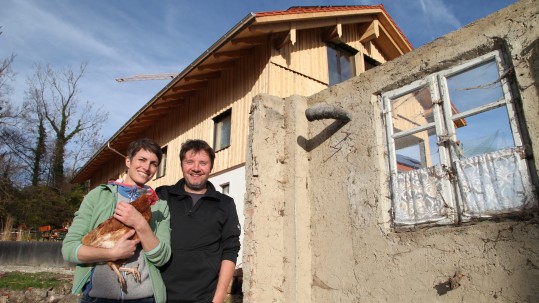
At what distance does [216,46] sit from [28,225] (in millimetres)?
21116

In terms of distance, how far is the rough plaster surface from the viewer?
2.95 meters

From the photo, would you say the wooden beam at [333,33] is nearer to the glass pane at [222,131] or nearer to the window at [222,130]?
the window at [222,130]

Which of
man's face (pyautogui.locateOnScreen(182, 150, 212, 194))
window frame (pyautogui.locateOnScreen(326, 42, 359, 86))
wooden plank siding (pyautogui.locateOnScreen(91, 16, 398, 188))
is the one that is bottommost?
man's face (pyautogui.locateOnScreen(182, 150, 212, 194))

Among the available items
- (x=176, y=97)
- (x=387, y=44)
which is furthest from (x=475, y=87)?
(x=176, y=97)

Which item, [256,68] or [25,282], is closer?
[25,282]

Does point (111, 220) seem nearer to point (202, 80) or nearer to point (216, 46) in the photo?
point (216, 46)

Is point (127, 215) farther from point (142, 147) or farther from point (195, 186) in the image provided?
point (195, 186)

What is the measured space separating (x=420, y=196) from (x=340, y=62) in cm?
849

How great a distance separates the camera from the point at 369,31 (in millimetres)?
11852

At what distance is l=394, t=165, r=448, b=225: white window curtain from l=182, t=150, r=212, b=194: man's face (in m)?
2.19

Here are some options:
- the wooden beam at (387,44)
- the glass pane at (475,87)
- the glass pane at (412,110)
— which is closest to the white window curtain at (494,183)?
the glass pane at (475,87)

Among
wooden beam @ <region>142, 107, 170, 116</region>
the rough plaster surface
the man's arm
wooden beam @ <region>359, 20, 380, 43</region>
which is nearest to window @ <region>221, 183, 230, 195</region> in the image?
wooden beam @ <region>142, 107, 170, 116</region>

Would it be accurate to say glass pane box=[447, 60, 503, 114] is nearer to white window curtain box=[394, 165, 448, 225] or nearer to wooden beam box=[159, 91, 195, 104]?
white window curtain box=[394, 165, 448, 225]

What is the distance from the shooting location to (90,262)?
1955mm
